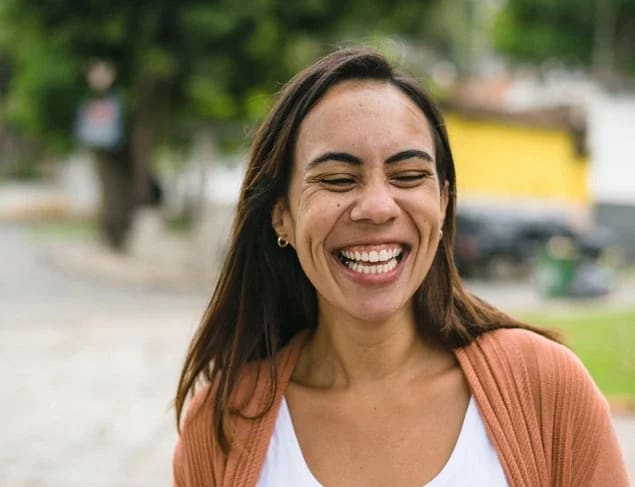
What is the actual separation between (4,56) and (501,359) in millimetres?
25632

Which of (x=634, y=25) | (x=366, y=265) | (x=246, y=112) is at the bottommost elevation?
(x=366, y=265)

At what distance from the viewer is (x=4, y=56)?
83.3 ft

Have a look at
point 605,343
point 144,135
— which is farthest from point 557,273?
point 144,135

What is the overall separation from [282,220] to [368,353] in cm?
36

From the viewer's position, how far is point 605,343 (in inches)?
373

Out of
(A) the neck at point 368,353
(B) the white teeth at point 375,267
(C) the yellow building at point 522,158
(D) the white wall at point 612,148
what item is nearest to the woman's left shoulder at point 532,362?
(A) the neck at point 368,353

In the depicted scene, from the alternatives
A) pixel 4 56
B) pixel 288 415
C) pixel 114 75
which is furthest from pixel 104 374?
pixel 4 56

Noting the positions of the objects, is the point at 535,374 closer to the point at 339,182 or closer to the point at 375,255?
the point at 375,255

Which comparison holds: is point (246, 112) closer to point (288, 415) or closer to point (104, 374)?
point (104, 374)

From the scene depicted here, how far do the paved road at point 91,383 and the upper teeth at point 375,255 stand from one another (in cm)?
331

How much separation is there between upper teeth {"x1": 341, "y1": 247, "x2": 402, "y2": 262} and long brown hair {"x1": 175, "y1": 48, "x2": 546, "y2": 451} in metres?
0.24

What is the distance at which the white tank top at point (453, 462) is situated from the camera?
5.99 ft

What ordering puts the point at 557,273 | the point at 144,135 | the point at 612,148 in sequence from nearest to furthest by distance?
the point at 557,273, the point at 144,135, the point at 612,148

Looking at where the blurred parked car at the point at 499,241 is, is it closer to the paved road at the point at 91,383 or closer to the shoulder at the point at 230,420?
the paved road at the point at 91,383
